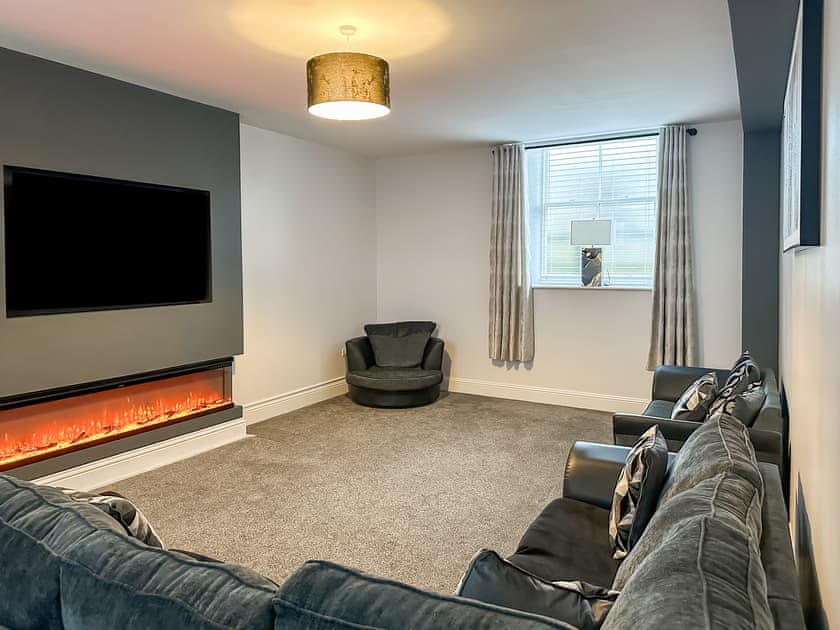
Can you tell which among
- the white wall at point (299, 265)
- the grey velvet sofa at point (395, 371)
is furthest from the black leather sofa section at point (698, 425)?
the white wall at point (299, 265)

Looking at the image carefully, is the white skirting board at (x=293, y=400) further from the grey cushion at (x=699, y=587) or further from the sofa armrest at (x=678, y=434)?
the grey cushion at (x=699, y=587)

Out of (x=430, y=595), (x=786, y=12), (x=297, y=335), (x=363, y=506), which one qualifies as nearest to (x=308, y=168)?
(x=297, y=335)

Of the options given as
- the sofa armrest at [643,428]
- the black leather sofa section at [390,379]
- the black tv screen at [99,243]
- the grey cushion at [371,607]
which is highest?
the black tv screen at [99,243]

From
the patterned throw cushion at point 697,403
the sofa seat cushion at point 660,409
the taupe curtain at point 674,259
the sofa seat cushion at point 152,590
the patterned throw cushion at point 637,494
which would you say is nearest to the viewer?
the sofa seat cushion at point 152,590

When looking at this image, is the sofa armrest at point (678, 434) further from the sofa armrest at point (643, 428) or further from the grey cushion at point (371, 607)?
the grey cushion at point (371, 607)

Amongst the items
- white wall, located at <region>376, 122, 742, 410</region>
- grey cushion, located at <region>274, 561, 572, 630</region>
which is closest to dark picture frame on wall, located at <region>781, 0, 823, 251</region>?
grey cushion, located at <region>274, 561, 572, 630</region>

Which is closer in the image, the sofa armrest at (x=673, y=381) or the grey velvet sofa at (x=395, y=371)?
the sofa armrest at (x=673, y=381)

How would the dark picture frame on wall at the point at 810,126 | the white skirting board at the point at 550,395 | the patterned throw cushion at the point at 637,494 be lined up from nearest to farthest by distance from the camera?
the dark picture frame on wall at the point at 810,126 < the patterned throw cushion at the point at 637,494 < the white skirting board at the point at 550,395

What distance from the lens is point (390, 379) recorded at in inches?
228

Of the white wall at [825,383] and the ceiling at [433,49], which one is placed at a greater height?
the ceiling at [433,49]

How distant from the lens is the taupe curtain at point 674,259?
17.3ft

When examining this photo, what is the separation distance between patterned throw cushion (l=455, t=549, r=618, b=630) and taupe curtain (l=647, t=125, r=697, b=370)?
459 cm

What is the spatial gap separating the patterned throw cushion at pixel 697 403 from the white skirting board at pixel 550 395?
2.57 m

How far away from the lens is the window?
5.66 m
